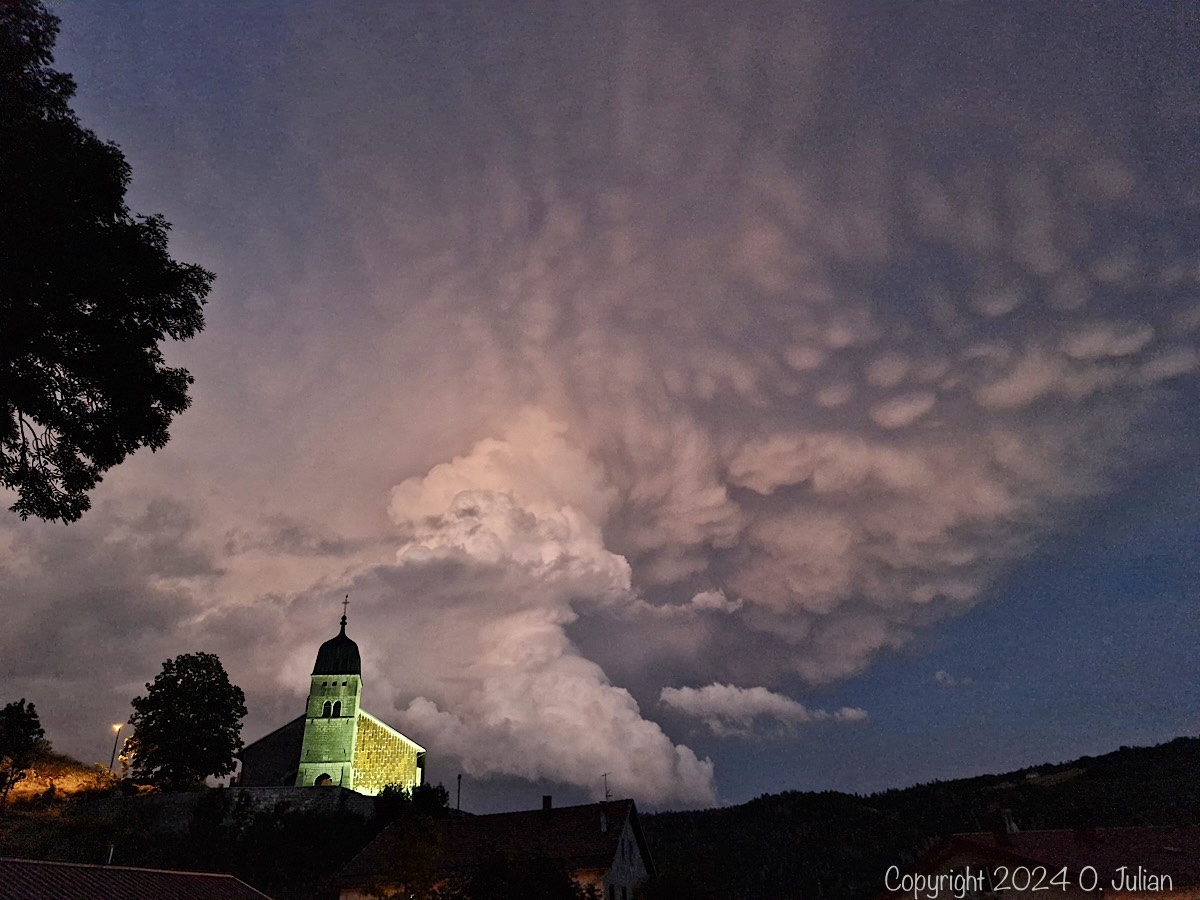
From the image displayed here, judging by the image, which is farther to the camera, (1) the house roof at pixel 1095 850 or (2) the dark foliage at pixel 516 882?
(1) the house roof at pixel 1095 850

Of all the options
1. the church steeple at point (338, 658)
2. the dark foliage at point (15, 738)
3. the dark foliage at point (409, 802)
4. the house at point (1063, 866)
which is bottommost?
the house at point (1063, 866)

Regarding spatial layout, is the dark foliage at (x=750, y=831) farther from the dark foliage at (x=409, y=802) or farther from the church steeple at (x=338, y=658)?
the church steeple at (x=338, y=658)

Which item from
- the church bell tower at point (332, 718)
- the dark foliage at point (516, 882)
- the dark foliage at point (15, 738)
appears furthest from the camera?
the church bell tower at point (332, 718)

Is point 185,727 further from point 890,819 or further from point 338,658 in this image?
point 890,819

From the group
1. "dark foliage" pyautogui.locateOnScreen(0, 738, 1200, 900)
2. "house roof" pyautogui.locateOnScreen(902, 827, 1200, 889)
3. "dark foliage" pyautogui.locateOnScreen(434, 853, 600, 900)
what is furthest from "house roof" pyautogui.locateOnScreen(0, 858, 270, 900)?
"house roof" pyautogui.locateOnScreen(902, 827, 1200, 889)

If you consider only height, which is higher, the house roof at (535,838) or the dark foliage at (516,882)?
the house roof at (535,838)

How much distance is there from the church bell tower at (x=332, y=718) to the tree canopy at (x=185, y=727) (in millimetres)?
11359

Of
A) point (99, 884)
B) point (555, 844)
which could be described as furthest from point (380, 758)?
point (99, 884)

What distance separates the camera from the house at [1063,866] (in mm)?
27219

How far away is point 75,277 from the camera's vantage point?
712 inches

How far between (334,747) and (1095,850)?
63038 millimetres

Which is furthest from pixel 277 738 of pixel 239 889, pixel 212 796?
pixel 239 889

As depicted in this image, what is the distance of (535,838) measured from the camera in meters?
42.6

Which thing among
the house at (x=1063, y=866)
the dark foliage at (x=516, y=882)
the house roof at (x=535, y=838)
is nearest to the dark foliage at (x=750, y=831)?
the dark foliage at (x=516, y=882)
